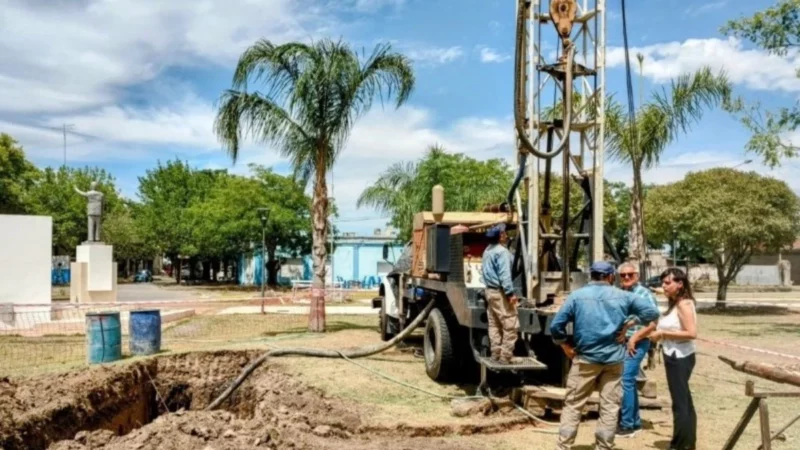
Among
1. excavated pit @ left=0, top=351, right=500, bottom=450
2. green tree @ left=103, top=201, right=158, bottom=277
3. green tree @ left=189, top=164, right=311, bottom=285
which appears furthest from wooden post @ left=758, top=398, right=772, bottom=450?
green tree @ left=103, top=201, right=158, bottom=277

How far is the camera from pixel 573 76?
27.7 feet

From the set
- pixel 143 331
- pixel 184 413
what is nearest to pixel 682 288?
pixel 184 413

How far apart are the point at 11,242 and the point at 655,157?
1632cm

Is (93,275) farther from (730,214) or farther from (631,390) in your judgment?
(730,214)

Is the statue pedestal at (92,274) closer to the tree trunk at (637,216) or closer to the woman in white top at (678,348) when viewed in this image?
the tree trunk at (637,216)

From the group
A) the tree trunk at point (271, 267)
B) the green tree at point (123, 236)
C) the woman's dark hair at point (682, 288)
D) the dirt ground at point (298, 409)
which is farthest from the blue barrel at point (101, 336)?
the green tree at point (123, 236)

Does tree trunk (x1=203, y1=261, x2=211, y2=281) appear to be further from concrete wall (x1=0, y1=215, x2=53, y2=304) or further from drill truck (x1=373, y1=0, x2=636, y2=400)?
drill truck (x1=373, y1=0, x2=636, y2=400)

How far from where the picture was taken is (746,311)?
2333 cm

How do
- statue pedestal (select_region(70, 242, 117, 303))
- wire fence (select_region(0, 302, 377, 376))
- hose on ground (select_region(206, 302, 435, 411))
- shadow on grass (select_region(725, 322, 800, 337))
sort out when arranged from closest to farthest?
hose on ground (select_region(206, 302, 435, 411))
wire fence (select_region(0, 302, 377, 376))
shadow on grass (select_region(725, 322, 800, 337))
statue pedestal (select_region(70, 242, 117, 303))

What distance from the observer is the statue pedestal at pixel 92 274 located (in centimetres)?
1920

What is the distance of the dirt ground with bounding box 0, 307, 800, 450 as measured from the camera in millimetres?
6543

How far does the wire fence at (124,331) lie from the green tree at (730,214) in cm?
1097

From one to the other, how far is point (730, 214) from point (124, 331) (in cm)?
1817

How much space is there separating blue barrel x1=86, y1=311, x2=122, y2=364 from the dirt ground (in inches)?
20.0
